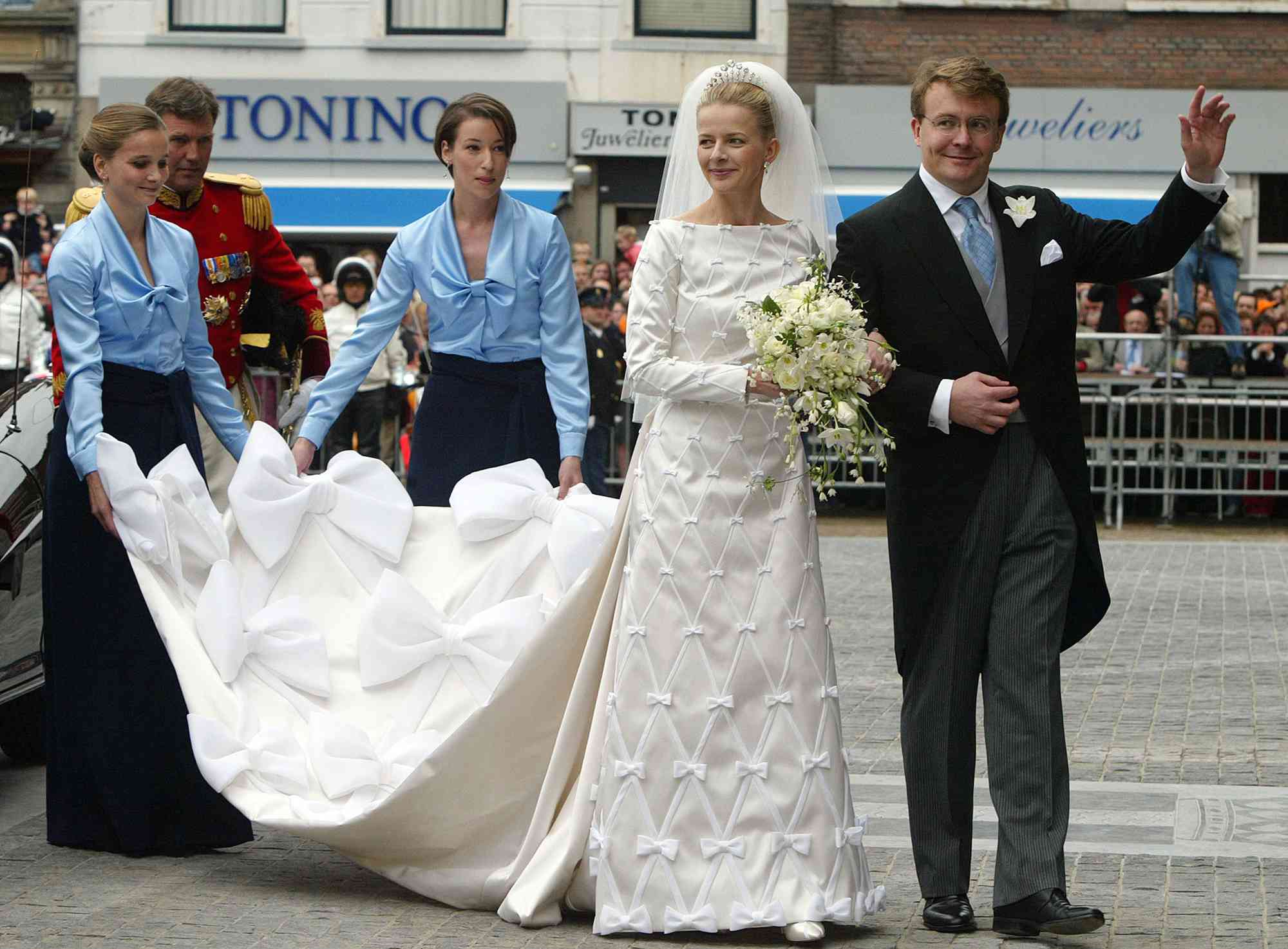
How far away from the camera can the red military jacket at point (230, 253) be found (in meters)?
7.06

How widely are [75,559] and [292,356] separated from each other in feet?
4.36

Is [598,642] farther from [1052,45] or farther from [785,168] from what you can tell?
[1052,45]

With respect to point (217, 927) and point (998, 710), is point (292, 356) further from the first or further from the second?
point (998, 710)

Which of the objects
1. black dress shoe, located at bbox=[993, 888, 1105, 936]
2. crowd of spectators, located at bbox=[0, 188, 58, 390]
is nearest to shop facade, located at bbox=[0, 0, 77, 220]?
crowd of spectators, located at bbox=[0, 188, 58, 390]

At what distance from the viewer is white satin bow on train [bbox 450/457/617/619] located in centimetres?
626

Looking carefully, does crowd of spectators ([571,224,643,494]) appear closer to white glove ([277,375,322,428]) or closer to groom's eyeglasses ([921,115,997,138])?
white glove ([277,375,322,428])

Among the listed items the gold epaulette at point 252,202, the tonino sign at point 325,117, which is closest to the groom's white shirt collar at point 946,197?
the gold epaulette at point 252,202

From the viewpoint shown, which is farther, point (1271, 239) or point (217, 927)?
point (1271, 239)

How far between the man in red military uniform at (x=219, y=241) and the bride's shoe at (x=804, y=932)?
2.72m

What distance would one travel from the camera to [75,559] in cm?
652

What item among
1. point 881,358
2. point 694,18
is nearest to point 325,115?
point 694,18

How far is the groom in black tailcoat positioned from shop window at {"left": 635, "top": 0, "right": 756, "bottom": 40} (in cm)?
2139

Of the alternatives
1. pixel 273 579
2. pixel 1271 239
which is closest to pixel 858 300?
pixel 273 579

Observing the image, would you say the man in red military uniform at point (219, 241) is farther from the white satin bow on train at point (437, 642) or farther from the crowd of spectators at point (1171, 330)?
the crowd of spectators at point (1171, 330)
